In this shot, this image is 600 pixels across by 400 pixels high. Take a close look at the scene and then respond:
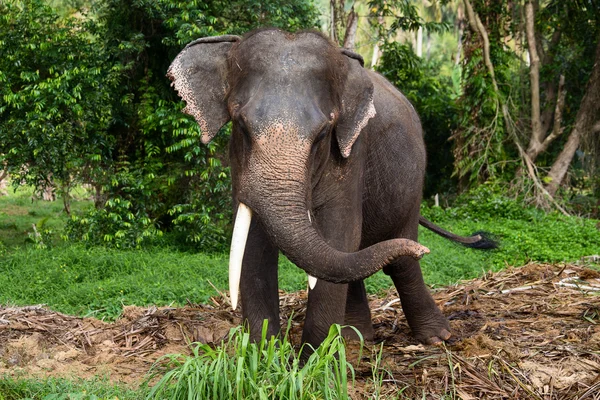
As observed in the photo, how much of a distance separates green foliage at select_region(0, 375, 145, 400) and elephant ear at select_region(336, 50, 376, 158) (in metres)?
1.77

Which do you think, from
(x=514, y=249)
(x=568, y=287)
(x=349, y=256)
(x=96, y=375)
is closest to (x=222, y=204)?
(x=514, y=249)

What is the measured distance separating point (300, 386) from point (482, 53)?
37.4ft

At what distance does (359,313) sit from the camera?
609cm

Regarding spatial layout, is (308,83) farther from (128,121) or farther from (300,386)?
(128,121)

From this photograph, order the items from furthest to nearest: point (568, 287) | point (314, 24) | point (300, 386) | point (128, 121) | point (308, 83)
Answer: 1. point (314, 24)
2. point (128, 121)
3. point (568, 287)
4. point (308, 83)
5. point (300, 386)

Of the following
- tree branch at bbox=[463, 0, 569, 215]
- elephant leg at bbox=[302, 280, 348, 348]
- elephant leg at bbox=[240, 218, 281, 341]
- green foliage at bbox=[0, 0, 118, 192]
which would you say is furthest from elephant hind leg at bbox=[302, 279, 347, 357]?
tree branch at bbox=[463, 0, 569, 215]

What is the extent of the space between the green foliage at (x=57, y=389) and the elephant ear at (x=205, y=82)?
4.94ft

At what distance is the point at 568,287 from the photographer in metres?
7.02

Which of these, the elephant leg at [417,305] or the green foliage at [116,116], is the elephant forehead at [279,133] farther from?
the green foliage at [116,116]

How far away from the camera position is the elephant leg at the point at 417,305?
599 cm

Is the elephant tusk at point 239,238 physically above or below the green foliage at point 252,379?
above

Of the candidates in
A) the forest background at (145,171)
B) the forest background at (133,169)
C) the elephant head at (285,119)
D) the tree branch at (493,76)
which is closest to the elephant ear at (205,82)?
the elephant head at (285,119)

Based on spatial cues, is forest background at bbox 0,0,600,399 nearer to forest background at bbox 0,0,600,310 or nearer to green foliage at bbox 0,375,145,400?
forest background at bbox 0,0,600,310

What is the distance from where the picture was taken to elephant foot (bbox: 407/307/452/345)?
235 inches
